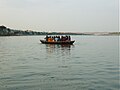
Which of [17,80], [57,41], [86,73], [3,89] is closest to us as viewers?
[3,89]

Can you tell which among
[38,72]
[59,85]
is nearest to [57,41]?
[38,72]

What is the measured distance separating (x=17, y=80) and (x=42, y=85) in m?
2.12

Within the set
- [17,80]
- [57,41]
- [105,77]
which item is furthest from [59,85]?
[57,41]

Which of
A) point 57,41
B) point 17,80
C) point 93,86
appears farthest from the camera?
point 57,41

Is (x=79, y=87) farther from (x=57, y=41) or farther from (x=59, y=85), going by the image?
(x=57, y=41)

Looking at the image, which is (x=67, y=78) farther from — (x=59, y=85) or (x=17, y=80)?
(x=17, y=80)

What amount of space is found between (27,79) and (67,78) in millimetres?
2645

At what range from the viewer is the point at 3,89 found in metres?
13.2

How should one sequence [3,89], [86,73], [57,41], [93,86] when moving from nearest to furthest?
[3,89]
[93,86]
[86,73]
[57,41]

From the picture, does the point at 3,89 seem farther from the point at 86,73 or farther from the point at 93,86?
the point at 86,73

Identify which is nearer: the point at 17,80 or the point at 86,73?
the point at 17,80

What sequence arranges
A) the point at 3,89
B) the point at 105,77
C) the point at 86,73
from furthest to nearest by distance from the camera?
the point at 86,73 → the point at 105,77 → the point at 3,89

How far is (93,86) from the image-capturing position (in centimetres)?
1408

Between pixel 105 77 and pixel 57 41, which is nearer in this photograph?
pixel 105 77
